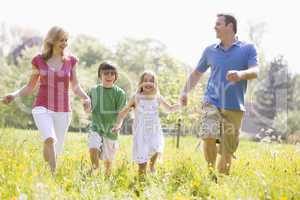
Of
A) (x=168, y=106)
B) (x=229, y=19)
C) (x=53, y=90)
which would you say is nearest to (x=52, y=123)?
(x=53, y=90)

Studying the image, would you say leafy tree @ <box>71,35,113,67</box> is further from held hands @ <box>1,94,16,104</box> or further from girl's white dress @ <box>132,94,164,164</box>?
held hands @ <box>1,94,16,104</box>

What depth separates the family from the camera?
669 centimetres

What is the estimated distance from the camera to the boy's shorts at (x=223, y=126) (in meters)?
6.91

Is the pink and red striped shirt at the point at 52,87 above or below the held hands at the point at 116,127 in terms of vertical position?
above

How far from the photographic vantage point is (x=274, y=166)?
24.0 feet

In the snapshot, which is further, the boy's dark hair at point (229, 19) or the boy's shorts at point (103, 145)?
the boy's shorts at point (103, 145)

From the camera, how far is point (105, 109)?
7.32m

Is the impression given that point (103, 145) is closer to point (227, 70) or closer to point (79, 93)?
point (79, 93)

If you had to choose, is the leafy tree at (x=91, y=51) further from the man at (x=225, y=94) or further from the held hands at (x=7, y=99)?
the held hands at (x=7, y=99)

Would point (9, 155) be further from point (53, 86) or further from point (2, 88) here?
point (2, 88)

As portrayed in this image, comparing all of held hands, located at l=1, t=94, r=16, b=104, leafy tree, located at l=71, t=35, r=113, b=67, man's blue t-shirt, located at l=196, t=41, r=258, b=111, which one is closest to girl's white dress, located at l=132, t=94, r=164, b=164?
man's blue t-shirt, located at l=196, t=41, r=258, b=111

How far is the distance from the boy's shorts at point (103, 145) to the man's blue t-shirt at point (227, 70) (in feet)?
4.42

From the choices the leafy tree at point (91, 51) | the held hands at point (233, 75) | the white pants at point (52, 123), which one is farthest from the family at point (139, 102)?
the leafy tree at point (91, 51)

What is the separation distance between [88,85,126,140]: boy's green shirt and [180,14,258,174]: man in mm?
1133
